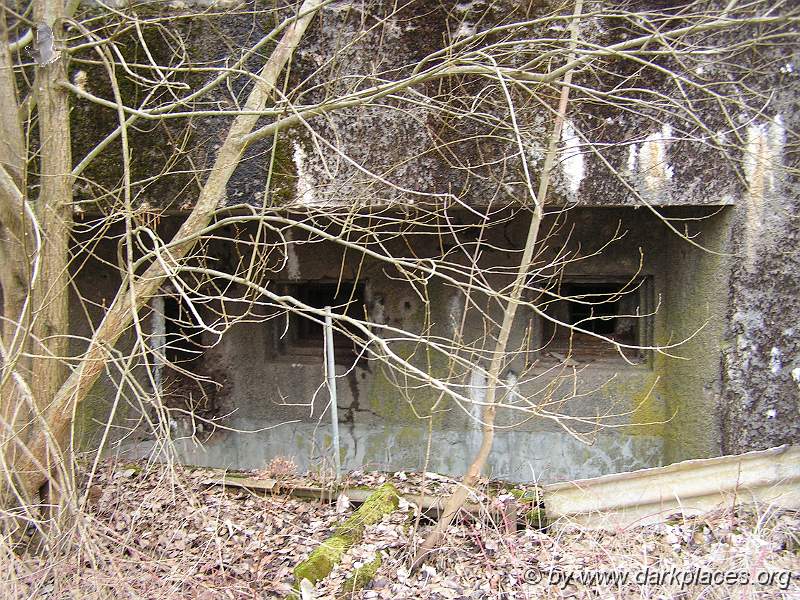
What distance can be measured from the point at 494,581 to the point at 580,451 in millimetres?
1671

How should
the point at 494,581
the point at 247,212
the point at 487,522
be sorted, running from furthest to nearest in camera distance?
the point at 247,212, the point at 487,522, the point at 494,581

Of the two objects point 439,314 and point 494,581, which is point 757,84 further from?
point 494,581

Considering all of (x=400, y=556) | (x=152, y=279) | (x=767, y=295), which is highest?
(x=152, y=279)

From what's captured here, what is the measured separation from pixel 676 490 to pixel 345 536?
6.15 ft

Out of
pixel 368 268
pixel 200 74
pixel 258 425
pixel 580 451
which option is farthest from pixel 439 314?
pixel 200 74

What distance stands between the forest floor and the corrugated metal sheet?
8 centimetres

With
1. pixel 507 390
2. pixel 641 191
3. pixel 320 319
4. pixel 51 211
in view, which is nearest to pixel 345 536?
pixel 507 390

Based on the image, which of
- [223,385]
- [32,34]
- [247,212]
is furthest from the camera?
[223,385]

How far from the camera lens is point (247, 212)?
4078 millimetres

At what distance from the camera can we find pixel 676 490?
340 centimetres

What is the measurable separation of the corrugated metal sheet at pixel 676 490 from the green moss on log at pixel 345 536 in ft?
3.02

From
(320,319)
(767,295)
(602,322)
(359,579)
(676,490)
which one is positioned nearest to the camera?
(359,579)

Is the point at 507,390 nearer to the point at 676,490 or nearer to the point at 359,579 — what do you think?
the point at 676,490

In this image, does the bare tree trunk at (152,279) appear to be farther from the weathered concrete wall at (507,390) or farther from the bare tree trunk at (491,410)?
the bare tree trunk at (491,410)
